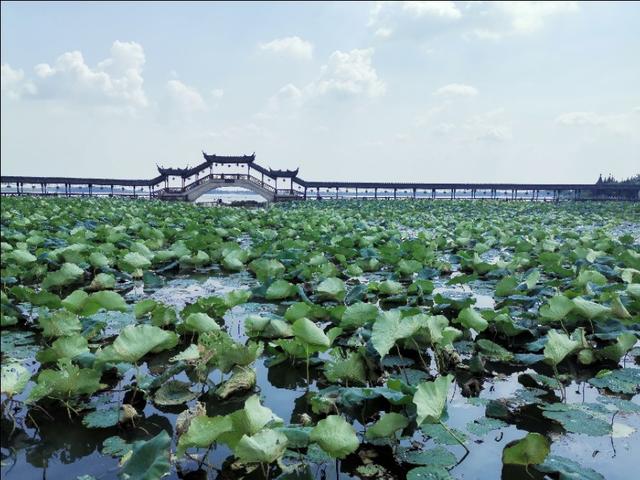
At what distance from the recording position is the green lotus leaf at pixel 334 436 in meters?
1.32

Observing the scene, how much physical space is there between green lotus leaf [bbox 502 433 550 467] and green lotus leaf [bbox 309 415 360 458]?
0.46 meters

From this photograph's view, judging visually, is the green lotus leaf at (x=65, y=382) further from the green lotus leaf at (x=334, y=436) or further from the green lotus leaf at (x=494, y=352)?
the green lotus leaf at (x=494, y=352)

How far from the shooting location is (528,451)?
1377 mm

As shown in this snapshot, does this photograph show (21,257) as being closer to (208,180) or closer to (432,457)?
(432,457)

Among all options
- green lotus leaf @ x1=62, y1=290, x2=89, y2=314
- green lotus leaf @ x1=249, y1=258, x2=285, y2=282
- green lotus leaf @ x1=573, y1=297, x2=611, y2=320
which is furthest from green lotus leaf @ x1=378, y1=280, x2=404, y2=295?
green lotus leaf @ x1=62, y1=290, x2=89, y2=314

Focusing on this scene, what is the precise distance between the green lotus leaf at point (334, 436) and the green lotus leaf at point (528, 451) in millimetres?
459

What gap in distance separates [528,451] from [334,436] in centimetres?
55

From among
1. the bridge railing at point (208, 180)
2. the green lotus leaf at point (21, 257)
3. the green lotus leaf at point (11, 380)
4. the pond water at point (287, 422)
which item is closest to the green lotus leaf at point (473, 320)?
the pond water at point (287, 422)

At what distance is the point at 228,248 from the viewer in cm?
489

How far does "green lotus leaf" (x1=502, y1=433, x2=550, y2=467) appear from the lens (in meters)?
1.34

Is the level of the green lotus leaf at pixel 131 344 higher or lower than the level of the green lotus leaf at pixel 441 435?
higher

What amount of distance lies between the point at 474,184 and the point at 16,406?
32697mm

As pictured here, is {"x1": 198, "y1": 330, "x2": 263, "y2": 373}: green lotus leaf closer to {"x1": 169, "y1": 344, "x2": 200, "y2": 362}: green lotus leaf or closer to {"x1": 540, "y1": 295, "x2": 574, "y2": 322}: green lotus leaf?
{"x1": 169, "y1": 344, "x2": 200, "y2": 362}: green lotus leaf

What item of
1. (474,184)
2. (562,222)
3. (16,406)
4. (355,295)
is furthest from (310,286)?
(474,184)
